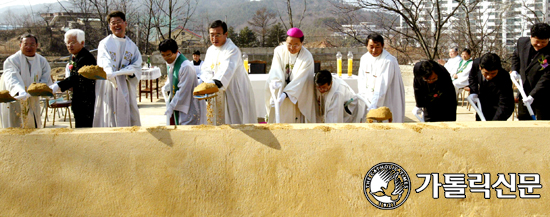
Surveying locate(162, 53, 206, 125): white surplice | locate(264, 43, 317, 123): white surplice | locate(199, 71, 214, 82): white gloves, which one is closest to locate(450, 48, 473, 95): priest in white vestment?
locate(264, 43, 317, 123): white surplice

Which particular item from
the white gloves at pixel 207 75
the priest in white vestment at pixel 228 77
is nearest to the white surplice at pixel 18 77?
the white gloves at pixel 207 75

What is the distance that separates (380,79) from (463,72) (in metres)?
4.45

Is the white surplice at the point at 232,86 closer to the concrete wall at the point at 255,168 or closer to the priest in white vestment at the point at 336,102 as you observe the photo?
the priest in white vestment at the point at 336,102

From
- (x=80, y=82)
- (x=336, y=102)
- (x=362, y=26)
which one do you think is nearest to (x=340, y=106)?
(x=336, y=102)

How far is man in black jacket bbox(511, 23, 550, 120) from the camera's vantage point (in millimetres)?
4336

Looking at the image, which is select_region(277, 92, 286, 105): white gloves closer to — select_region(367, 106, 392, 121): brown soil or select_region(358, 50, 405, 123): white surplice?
select_region(358, 50, 405, 123): white surplice

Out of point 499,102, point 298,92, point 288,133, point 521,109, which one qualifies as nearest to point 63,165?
point 288,133

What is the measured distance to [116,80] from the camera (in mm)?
4539

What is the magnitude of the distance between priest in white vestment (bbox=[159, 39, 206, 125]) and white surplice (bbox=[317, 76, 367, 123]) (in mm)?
1448

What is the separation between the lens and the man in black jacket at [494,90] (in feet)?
12.3

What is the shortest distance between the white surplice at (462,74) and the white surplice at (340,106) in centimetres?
369

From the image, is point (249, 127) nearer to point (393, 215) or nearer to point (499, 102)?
point (393, 215)

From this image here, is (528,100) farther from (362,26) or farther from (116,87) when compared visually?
(362,26)

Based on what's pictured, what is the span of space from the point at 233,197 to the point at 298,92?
247 centimetres
